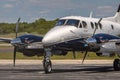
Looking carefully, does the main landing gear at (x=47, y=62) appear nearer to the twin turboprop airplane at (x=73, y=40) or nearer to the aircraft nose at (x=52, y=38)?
the twin turboprop airplane at (x=73, y=40)

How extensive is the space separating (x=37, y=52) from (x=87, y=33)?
4.24 m

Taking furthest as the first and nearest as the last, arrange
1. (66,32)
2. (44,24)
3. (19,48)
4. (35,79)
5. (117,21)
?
(44,24), (117,21), (19,48), (66,32), (35,79)

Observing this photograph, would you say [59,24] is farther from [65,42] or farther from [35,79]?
[35,79]

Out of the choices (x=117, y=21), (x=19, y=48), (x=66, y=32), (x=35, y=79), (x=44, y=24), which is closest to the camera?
(x=35, y=79)

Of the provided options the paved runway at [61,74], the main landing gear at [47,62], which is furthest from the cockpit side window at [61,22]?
the paved runway at [61,74]

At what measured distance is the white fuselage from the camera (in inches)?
1102

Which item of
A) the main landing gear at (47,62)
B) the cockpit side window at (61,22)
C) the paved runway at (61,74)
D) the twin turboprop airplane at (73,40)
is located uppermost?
the cockpit side window at (61,22)

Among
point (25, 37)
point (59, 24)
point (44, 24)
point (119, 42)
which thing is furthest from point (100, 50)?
point (44, 24)

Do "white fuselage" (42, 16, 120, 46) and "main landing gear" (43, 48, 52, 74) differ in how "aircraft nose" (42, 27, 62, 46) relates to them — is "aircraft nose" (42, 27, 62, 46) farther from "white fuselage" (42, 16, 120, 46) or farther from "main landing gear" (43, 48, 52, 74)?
"main landing gear" (43, 48, 52, 74)

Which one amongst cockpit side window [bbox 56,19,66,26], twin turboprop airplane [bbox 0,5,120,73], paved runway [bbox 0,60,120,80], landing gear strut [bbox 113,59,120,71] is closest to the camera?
paved runway [bbox 0,60,120,80]

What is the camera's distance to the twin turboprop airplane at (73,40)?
28.2m

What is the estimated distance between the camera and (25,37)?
3116 cm

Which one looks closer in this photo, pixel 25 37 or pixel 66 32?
pixel 66 32

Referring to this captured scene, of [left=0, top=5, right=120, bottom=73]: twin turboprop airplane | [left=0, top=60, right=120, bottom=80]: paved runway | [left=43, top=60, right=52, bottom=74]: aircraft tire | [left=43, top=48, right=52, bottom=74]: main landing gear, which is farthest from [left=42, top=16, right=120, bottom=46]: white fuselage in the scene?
[left=0, top=60, right=120, bottom=80]: paved runway
